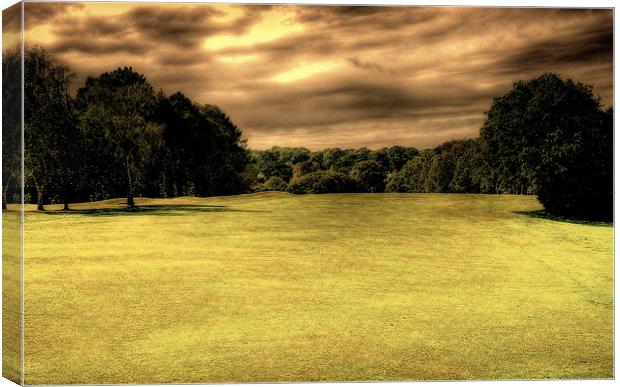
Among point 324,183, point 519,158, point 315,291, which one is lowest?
point 315,291

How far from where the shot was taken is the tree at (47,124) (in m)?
6.51

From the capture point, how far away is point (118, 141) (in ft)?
23.2

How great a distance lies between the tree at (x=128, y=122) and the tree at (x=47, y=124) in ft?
0.64

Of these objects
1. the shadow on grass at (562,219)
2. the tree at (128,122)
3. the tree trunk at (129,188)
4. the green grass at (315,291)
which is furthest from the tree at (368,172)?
the tree trunk at (129,188)

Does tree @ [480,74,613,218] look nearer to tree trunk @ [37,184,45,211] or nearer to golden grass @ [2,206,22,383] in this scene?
tree trunk @ [37,184,45,211]

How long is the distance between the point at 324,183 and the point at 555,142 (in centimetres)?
226

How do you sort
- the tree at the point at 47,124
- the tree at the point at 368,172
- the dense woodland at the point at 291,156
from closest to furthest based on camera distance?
the tree at the point at 47,124 → the dense woodland at the point at 291,156 → the tree at the point at 368,172

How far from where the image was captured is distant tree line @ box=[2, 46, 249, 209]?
21.9 ft

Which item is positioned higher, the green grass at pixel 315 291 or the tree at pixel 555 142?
the tree at pixel 555 142

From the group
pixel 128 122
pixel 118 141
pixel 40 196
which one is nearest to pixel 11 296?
pixel 40 196

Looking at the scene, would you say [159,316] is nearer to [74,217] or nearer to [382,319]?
[74,217]

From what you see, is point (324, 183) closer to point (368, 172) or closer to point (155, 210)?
point (368, 172)

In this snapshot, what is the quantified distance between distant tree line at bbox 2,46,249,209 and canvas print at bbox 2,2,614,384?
2 centimetres

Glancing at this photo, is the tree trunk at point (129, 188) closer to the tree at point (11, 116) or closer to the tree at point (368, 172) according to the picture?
the tree at point (11, 116)
